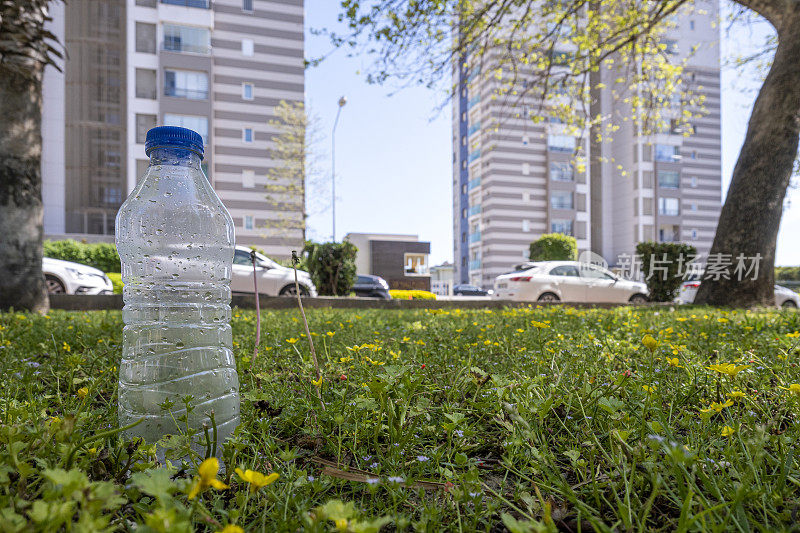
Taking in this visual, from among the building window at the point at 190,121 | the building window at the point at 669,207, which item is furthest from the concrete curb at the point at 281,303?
the building window at the point at 669,207

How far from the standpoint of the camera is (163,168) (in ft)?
4.75

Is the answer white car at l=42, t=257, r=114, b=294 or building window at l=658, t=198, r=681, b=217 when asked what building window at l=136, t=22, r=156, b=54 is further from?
building window at l=658, t=198, r=681, b=217

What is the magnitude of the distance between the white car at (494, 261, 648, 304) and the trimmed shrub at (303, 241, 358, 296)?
16.4 feet

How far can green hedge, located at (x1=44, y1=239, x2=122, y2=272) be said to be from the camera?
17.7m

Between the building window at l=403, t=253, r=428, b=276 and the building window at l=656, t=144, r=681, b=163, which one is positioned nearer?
the building window at l=403, t=253, r=428, b=276

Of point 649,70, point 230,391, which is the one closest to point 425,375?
point 230,391

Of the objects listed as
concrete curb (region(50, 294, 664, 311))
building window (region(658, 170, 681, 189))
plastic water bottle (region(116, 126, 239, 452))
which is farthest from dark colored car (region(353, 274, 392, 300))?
building window (region(658, 170, 681, 189))

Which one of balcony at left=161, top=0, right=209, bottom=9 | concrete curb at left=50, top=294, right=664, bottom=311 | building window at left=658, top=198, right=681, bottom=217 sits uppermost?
balcony at left=161, top=0, right=209, bottom=9

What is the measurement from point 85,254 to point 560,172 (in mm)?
39395

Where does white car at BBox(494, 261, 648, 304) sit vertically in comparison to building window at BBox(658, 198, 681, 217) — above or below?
below

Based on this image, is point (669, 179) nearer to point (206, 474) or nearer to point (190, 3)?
point (190, 3)

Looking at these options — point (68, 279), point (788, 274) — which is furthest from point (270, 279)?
point (788, 274)

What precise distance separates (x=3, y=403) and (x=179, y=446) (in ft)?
3.04

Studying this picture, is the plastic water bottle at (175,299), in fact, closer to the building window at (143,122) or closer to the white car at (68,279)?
the white car at (68,279)
